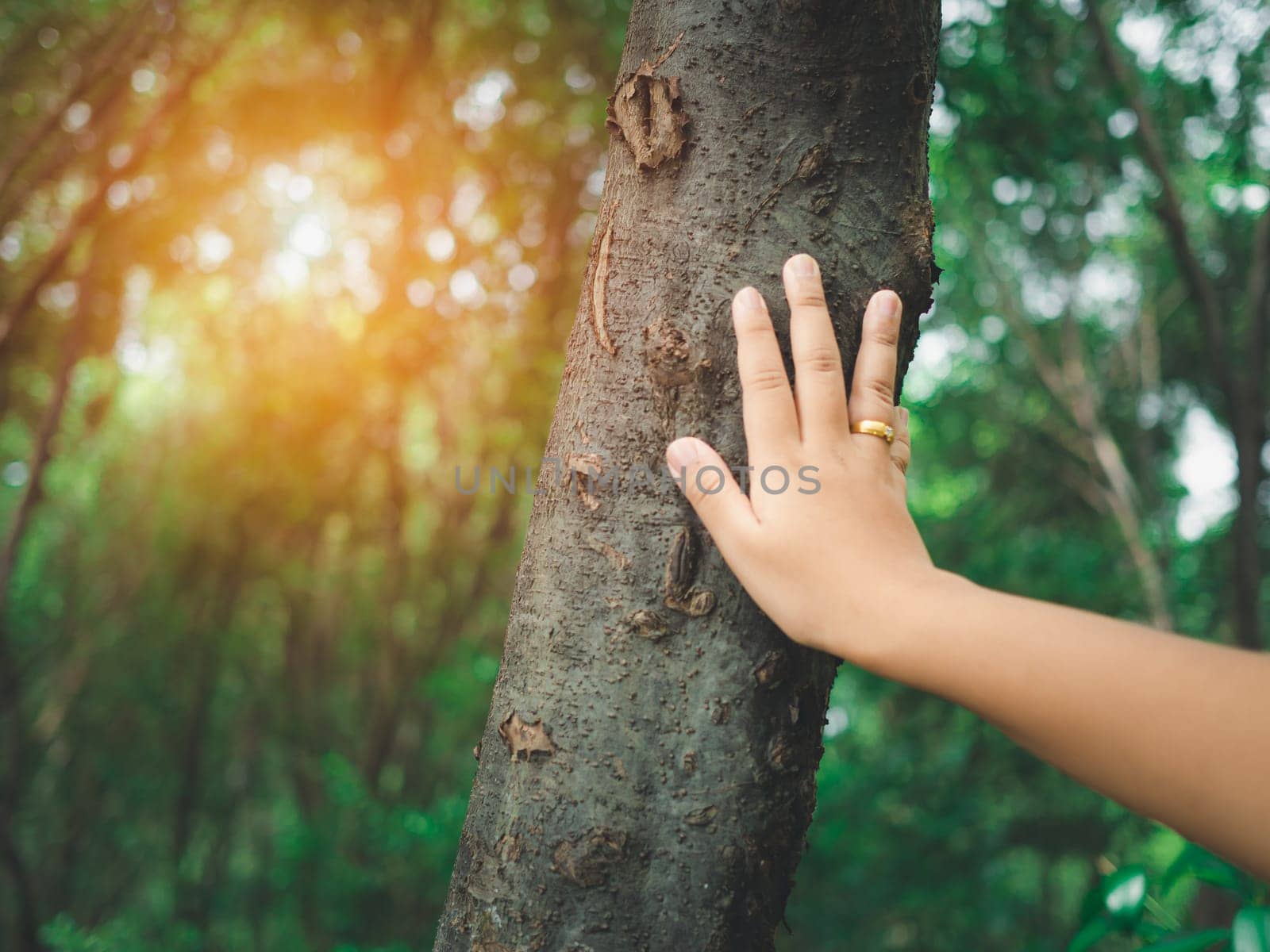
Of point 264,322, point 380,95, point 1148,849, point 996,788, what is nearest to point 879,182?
point 380,95

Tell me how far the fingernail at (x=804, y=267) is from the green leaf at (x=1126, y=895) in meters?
1.38

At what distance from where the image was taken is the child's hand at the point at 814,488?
65 centimetres

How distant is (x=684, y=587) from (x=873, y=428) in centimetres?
24

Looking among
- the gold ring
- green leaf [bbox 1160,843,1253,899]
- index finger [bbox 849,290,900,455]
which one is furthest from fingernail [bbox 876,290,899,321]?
green leaf [bbox 1160,843,1253,899]

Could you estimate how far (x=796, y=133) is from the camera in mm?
763

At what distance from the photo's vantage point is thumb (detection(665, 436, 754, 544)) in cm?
69

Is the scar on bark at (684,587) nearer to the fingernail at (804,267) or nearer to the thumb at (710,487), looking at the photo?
the thumb at (710,487)

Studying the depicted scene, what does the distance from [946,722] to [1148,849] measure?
3.02 metres

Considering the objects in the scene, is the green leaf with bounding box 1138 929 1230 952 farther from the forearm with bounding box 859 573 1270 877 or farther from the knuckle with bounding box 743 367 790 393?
the knuckle with bounding box 743 367 790 393

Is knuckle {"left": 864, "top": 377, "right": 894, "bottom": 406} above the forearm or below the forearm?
above

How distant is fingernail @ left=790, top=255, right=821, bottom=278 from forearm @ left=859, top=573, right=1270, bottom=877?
32cm

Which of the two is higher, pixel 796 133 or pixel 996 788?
pixel 796 133

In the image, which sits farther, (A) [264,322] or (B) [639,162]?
(A) [264,322]

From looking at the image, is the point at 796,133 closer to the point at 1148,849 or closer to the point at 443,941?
the point at 443,941
